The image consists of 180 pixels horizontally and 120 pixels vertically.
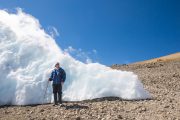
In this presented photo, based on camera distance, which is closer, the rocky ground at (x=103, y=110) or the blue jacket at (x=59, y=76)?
the rocky ground at (x=103, y=110)

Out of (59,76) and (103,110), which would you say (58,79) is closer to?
(59,76)

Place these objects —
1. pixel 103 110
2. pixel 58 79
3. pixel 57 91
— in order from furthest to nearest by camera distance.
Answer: pixel 57 91, pixel 58 79, pixel 103 110

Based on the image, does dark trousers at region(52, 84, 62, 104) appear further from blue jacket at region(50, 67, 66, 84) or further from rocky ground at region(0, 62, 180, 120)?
rocky ground at region(0, 62, 180, 120)

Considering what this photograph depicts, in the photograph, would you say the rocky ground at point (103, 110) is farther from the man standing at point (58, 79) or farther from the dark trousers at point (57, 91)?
the man standing at point (58, 79)

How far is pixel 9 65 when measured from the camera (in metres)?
19.4

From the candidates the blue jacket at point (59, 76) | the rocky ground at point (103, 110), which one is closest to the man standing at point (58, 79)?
the blue jacket at point (59, 76)

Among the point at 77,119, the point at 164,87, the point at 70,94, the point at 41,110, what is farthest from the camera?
the point at 164,87

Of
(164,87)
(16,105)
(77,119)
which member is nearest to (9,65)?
(16,105)

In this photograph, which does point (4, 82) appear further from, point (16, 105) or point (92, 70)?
point (92, 70)

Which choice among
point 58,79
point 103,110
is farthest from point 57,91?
point 103,110

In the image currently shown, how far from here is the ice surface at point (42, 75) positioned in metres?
18.4

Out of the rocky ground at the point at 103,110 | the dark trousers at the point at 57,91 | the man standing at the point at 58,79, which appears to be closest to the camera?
the rocky ground at the point at 103,110

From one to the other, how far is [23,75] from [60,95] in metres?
2.60

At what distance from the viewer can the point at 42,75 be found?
19156 millimetres
